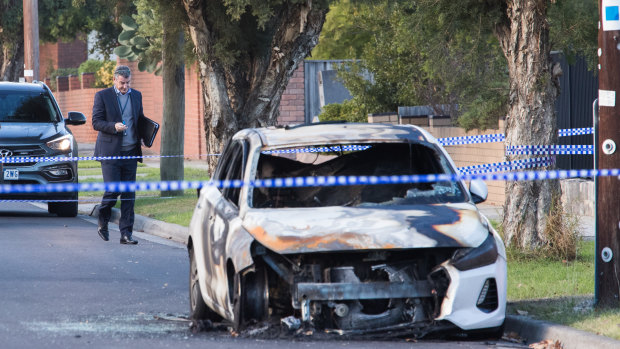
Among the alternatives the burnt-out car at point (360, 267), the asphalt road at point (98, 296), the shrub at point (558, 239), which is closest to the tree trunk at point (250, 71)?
the asphalt road at point (98, 296)

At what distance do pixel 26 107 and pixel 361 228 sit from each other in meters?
11.4

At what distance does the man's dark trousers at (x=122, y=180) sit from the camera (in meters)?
12.6

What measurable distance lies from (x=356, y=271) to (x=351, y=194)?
1349mm

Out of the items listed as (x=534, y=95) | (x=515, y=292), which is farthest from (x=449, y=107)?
(x=515, y=292)

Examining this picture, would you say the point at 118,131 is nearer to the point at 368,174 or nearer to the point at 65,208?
the point at 65,208

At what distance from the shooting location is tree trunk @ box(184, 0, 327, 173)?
1489 centimetres

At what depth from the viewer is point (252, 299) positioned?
700 centimetres

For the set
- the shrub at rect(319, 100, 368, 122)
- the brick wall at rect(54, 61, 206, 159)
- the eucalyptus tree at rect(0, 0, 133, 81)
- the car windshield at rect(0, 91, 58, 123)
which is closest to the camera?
the car windshield at rect(0, 91, 58, 123)

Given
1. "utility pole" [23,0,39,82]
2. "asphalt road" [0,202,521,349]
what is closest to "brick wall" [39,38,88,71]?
"utility pole" [23,0,39,82]

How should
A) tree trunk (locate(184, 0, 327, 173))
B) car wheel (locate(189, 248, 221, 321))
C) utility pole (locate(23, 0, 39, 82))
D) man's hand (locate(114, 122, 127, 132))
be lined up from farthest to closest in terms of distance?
utility pole (locate(23, 0, 39, 82)), tree trunk (locate(184, 0, 327, 173)), man's hand (locate(114, 122, 127, 132)), car wheel (locate(189, 248, 221, 321))

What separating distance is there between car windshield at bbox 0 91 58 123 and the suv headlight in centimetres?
74

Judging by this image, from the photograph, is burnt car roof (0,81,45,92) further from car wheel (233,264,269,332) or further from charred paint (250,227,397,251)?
charred paint (250,227,397,251)


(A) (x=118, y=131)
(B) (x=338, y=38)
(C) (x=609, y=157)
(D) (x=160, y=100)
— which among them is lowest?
(C) (x=609, y=157)

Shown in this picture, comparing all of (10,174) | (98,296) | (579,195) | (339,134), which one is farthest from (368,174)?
(10,174)
